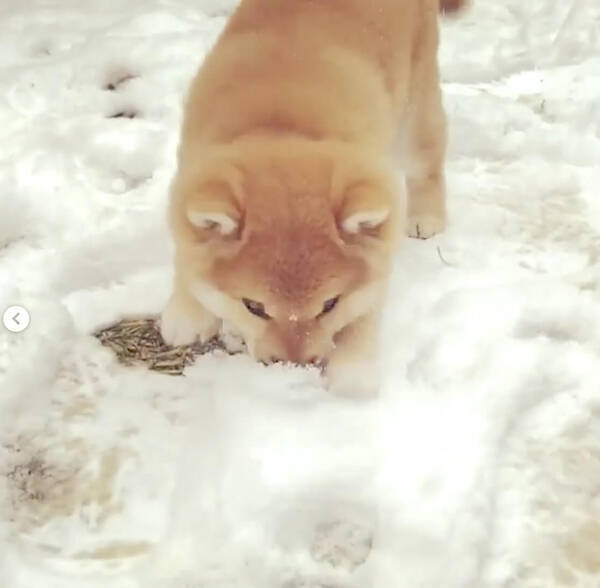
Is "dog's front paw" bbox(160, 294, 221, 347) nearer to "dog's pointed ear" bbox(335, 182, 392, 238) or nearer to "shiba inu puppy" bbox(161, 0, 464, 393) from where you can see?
"shiba inu puppy" bbox(161, 0, 464, 393)

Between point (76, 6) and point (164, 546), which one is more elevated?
point (76, 6)

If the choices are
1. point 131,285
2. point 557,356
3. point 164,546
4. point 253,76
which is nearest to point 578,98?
point 557,356

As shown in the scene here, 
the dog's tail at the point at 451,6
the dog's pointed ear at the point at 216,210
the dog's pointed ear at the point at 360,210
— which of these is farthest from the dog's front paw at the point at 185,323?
the dog's tail at the point at 451,6

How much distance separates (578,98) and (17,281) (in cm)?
187

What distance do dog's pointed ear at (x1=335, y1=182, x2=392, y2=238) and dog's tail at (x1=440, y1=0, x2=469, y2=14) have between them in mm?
1514

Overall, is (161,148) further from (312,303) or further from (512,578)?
(512,578)

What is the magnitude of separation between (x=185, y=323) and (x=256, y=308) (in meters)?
0.41

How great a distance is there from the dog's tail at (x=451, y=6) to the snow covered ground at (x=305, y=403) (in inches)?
14.8

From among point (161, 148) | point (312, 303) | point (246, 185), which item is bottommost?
point (161, 148)

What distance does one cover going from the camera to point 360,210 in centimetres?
195

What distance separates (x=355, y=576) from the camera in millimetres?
1957

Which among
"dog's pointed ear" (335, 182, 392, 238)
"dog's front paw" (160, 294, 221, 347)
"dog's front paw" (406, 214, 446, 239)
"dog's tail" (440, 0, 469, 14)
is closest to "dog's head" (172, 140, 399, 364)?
"dog's pointed ear" (335, 182, 392, 238)

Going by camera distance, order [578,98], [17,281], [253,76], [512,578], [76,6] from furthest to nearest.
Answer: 1. [76,6]
2. [578,98]
3. [17,281]
4. [253,76]
5. [512,578]

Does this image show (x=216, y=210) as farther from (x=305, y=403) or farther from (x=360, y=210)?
(x=305, y=403)
